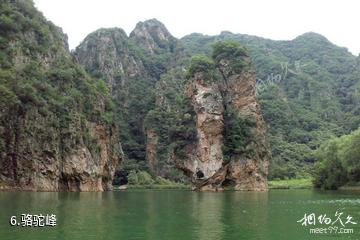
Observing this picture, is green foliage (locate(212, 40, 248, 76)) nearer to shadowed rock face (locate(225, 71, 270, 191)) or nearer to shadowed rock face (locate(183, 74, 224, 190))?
shadowed rock face (locate(225, 71, 270, 191))

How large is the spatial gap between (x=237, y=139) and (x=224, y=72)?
20561 mm

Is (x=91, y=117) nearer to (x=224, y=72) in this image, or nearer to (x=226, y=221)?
(x=224, y=72)

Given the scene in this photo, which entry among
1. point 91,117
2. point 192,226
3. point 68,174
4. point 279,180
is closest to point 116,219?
point 192,226

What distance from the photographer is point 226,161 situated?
404ft

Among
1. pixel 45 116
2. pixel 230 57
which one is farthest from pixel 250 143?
pixel 45 116

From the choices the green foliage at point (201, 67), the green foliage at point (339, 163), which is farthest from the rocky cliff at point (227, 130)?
the green foliage at point (339, 163)

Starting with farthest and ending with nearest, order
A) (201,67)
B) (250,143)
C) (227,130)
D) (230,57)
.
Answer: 1. (230,57)
2. (201,67)
3. (227,130)
4. (250,143)

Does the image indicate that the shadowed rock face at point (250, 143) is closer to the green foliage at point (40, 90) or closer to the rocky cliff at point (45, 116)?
the rocky cliff at point (45, 116)

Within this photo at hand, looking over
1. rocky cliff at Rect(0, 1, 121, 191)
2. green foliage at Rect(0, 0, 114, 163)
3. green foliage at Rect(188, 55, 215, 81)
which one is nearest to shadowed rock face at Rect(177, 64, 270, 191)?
green foliage at Rect(188, 55, 215, 81)

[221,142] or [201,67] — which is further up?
[201,67]

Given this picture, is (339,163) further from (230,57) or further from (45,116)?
(45,116)

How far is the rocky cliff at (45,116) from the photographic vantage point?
87.6 m

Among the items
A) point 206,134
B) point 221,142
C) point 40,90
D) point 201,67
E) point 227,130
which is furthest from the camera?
point 201,67

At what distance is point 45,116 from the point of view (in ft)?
308
